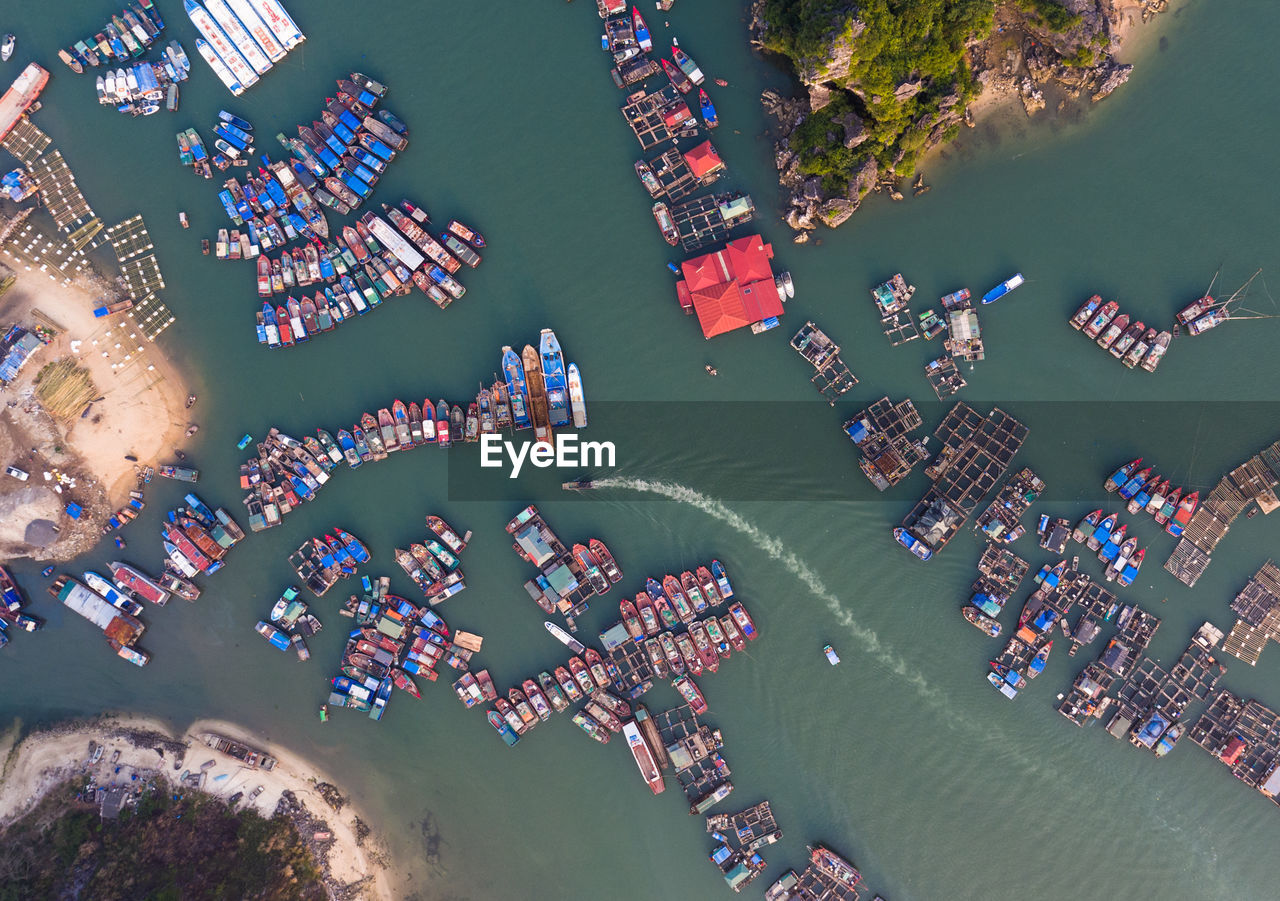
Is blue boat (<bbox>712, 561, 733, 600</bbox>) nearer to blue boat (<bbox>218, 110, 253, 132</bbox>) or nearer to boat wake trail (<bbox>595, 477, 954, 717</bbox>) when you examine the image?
boat wake trail (<bbox>595, 477, 954, 717</bbox>)

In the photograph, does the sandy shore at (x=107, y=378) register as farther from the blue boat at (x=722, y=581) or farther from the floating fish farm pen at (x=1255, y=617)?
the floating fish farm pen at (x=1255, y=617)

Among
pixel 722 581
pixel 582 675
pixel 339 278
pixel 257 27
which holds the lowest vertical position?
pixel 582 675

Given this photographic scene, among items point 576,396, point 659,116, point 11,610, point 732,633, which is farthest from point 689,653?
point 11,610

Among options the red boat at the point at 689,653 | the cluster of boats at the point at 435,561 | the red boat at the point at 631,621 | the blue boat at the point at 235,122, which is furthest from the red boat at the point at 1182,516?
the blue boat at the point at 235,122

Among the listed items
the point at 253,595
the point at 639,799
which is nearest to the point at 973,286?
the point at 639,799

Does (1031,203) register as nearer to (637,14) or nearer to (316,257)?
(637,14)

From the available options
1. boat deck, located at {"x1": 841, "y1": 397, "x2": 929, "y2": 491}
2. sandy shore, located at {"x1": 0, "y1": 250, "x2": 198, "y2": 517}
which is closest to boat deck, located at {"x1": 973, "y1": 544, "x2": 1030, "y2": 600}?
boat deck, located at {"x1": 841, "y1": 397, "x2": 929, "y2": 491}

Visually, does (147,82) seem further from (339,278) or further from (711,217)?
(711,217)
